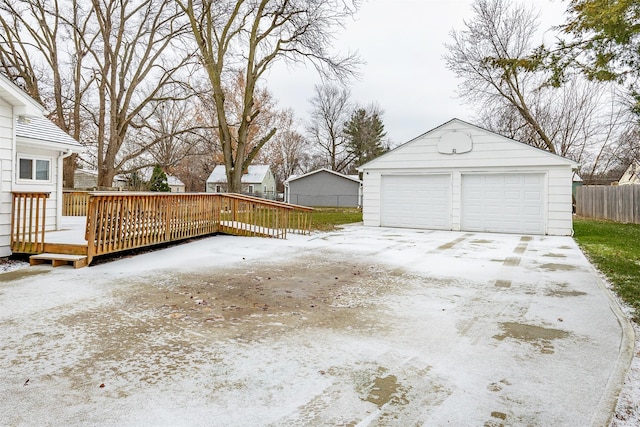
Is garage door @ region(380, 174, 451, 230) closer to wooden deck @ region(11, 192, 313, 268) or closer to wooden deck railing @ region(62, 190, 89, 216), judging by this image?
wooden deck @ region(11, 192, 313, 268)

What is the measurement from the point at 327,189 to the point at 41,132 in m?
26.5

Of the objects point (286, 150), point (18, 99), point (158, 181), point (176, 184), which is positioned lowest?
point (18, 99)

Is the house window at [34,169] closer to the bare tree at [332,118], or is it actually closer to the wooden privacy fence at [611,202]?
the wooden privacy fence at [611,202]

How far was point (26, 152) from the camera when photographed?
840 centimetres

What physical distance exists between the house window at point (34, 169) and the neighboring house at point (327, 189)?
25500 mm

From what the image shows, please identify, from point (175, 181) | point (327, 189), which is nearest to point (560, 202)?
point (327, 189)

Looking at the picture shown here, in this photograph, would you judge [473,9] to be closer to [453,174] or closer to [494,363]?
[453,174]

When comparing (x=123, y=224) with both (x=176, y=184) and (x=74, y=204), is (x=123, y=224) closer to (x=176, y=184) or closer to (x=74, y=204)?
(x=74, y=204)

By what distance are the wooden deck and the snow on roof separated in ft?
4.51

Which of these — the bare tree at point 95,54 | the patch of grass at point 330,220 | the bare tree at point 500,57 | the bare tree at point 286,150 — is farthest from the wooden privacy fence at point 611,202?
the bare tree at point 286,150

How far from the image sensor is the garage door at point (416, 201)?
521 inches

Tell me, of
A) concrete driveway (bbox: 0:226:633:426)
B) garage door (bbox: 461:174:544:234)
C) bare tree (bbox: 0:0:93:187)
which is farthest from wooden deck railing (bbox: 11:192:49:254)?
bare tree (bbox: 0:0:93:187)

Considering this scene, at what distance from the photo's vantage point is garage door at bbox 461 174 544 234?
1197cm

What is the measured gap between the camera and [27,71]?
18.2m
